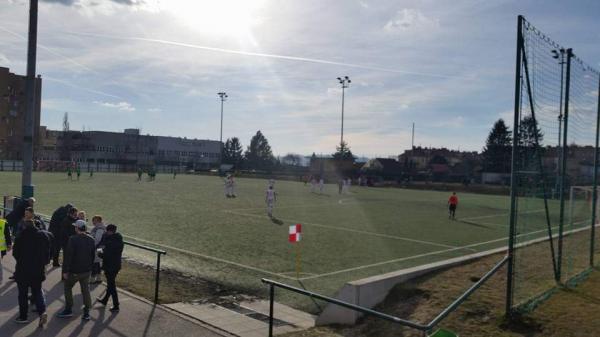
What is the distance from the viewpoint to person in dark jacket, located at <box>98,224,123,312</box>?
8.59m

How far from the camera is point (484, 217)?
28.6m

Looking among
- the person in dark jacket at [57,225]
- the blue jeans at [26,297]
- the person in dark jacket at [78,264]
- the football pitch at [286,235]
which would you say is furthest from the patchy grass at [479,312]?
the person in dark jacket at [57,225]

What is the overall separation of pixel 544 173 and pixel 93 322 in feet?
26.7

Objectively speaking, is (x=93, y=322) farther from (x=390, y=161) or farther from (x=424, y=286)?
(x=390, y=161)

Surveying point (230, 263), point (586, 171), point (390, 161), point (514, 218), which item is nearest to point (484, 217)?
point (586, 171)

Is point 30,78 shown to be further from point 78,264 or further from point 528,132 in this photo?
point 528,132

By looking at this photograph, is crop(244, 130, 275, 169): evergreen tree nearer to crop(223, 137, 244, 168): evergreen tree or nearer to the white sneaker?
crop(223, 137, 244, 168): evergreen tree

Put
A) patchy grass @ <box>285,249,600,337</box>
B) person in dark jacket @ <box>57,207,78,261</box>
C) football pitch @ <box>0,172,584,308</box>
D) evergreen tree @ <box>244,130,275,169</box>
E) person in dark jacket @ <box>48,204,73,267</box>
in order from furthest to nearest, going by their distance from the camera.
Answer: evergreen tree @ <box>244,130,275,169</box> < football pitch @ <box>0,172,584,308</box> < person in dark jacket @ <box>48,204,73,267</box> < person in dark jacket @ <box>57,207,78,261</box> < patchy grass @ <box>285,249,600,337</box>

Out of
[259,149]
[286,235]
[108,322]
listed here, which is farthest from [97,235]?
[259,149]

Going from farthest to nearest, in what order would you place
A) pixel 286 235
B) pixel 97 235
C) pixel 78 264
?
pixel 286 235 → pixel 97 235 → pixel 78 264

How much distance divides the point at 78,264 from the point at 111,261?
0.76 m

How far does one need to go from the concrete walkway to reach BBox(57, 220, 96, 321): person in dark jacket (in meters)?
0.21

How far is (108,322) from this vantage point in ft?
26.2

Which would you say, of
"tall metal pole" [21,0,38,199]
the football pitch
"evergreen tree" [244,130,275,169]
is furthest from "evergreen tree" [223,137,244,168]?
"tall metal pole" [21,0,38,199]
